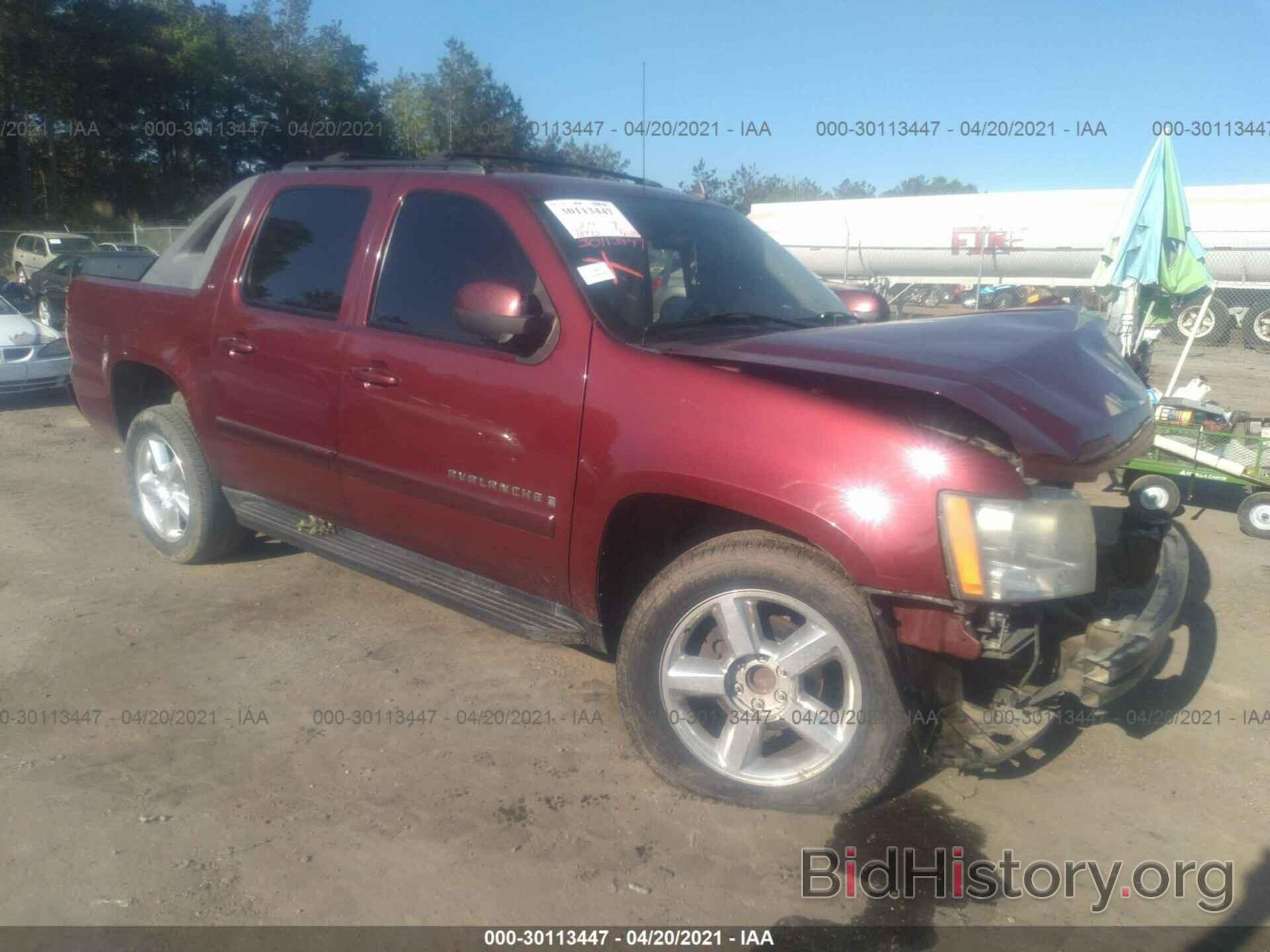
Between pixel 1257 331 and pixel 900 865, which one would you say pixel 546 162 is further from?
pixel 1257 331

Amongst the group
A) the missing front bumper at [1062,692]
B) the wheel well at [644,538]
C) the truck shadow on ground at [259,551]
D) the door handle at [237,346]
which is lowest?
the truck shadow on ground at [259,551]

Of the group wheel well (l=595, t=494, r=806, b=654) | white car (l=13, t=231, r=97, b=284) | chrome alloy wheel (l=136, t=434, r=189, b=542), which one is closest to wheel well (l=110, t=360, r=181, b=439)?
chrome alloy wheel (l=136, t=434, r=189, b=542)

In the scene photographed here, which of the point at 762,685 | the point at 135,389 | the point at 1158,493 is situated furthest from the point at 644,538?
the point at 1158,493

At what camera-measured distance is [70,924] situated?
226cm

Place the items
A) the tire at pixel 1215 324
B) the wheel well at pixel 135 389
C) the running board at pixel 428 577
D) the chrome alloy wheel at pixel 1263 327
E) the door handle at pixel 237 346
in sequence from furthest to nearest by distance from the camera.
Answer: the tire at pixel 1215 324 < the chrome alloy wheel at pixel 1263 327 < the wheel well at pixel 135 389 < the door handle at pixel 237 346 < the running board at pixel 428 577

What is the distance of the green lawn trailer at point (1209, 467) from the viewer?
589 cm

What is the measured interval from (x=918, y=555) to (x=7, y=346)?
32.8 feet

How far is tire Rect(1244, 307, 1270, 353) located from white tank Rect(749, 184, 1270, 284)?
0.80 meters

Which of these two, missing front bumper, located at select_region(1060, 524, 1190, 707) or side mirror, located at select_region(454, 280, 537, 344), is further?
side mirror, located at select_region(454, 280, 537, 344)

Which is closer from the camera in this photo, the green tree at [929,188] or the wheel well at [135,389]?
the wheel well at [135,389]

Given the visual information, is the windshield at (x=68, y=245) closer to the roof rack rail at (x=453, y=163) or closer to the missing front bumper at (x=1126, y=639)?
the roof rack rail at (x=453, y=163)

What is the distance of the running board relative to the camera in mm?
3121

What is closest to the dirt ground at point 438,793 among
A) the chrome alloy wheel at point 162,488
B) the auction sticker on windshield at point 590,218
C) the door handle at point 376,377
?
the chrome alloy wheel at point 162,488

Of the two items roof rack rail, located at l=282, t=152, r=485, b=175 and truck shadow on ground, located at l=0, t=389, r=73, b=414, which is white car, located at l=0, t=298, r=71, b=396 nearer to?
truck shadow on ground, located at l=0, t=389, r=73, b=414
